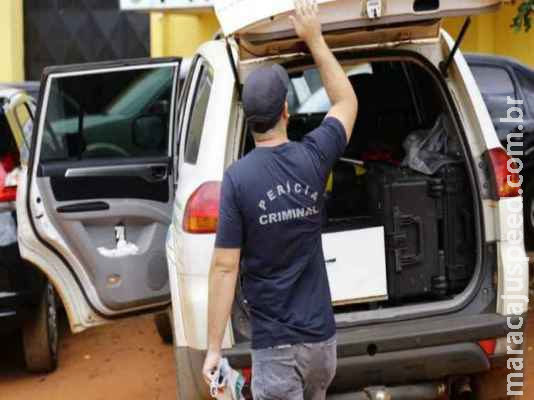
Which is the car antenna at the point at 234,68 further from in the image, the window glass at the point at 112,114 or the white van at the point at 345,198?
the window glass at the point at 112,114

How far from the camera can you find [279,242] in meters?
3.33

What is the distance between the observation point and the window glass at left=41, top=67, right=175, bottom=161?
569 centimetres

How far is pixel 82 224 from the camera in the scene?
5461 millimetres

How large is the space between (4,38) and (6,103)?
6446 mm

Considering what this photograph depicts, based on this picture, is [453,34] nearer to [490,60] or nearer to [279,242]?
[490,60]

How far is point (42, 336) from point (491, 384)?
3.02m

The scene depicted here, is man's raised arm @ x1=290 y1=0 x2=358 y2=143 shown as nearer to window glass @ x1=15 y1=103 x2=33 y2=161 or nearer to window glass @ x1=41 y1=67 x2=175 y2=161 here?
window glass @ x1=41 y1=67 x2=175 y2=161

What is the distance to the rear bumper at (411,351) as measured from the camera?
4133 mm

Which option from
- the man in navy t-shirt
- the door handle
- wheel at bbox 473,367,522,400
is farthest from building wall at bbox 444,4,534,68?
the man in navy t-shirt

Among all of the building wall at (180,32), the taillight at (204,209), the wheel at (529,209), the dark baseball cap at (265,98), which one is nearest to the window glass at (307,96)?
the taillight at (204,209)

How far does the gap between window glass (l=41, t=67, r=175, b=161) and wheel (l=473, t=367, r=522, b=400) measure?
232 centimetres

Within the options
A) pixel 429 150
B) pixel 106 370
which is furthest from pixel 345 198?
pixel 106 370

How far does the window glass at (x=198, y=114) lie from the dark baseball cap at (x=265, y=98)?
118cm

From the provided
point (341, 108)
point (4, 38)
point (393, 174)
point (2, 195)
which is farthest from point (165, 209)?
point (4, 38)
